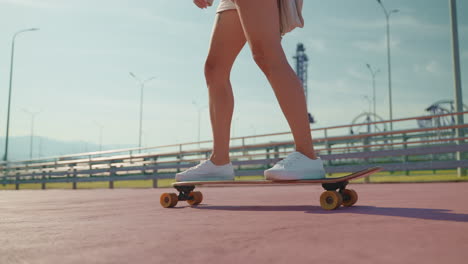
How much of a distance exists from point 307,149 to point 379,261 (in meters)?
1.55

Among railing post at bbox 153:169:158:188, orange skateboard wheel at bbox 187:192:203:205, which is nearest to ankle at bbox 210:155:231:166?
orange skateboard wheel at bbox 187:192:203:205

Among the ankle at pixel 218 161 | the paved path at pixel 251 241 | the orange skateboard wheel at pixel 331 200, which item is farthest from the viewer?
the ankle at pixel 218 161

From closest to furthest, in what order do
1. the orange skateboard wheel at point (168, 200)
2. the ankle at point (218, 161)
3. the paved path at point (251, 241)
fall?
the paved path at point (251, 241)
the orange skateboard wheel at point (168, 200)
the ankle at point (218, 161)

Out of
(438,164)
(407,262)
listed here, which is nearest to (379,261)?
(407,262)

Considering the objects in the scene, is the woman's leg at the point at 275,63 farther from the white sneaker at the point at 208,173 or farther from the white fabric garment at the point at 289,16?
the white sneaker at the point at 208,173

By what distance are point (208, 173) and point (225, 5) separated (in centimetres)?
125

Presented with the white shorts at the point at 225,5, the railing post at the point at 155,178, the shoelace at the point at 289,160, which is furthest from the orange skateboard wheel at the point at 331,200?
the railing post at the point at 155,178

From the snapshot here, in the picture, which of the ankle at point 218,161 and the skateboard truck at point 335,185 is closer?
the skateboard truck at point 335,185

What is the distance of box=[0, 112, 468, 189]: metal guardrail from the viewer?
802 cm

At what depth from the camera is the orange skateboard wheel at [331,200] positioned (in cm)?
227

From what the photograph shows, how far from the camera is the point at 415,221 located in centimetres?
169

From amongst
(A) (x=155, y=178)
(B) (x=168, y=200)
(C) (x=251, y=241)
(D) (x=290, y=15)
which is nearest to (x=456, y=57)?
(A) (x=155, y=178)

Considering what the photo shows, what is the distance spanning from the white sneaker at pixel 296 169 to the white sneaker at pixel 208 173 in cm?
56

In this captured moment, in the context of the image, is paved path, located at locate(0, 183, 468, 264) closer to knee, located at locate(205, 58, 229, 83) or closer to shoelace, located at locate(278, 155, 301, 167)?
shoelace, located at locate(278, 155, 301, 167)
